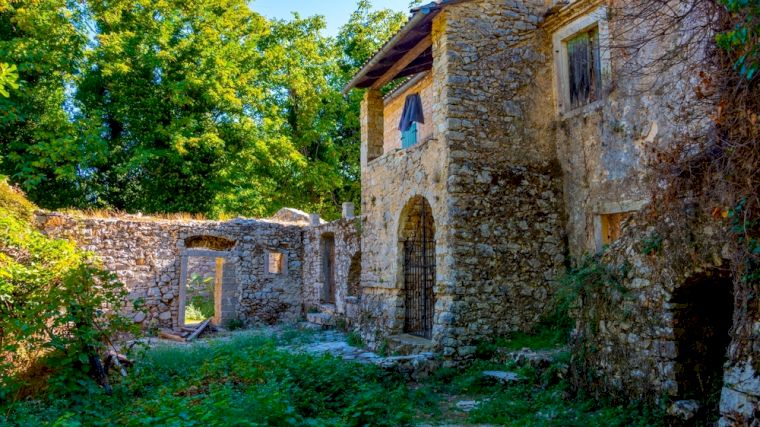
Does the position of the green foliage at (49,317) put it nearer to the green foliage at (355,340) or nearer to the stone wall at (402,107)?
the green foliage at (355,340)

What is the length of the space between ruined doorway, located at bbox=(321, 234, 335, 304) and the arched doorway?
18.2 feet

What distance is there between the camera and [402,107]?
46.9 feet

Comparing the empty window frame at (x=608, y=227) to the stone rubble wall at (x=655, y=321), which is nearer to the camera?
the stone rubble wall at (x=655, y=321)

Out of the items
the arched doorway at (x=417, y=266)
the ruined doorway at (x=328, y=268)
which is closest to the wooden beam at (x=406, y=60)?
the arched doorway at (x=417, y=266)

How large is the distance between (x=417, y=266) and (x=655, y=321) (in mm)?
5615

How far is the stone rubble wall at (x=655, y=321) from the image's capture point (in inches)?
146

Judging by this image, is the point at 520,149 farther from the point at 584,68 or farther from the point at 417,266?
the point at 417,266

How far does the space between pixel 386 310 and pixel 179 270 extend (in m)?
7.10

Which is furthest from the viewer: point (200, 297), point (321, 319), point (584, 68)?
point (200, 297)

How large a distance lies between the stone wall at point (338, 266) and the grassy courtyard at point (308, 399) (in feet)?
16.7

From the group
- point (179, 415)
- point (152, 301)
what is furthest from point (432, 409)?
point (152, 301)

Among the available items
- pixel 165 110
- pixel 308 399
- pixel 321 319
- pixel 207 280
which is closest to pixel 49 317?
pixel 308 399

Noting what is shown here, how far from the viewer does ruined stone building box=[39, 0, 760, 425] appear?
15.8 feet

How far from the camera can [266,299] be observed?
51.2ft
